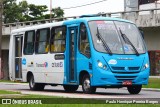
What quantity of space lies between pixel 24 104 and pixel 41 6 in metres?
83.6

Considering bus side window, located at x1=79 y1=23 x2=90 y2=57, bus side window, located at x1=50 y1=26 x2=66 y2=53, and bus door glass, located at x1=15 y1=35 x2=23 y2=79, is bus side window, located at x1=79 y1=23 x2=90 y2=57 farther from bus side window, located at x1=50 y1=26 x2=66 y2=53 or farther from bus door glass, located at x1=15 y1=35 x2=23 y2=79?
bus door glass, located at x1=15 y1=35 x2=23 y2=79

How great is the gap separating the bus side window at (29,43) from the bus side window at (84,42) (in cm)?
480

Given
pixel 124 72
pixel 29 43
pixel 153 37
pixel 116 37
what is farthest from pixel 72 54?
pixel 153 37

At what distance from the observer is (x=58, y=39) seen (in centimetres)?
2369

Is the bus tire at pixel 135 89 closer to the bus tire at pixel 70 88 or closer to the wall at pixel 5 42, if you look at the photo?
the bus tire at pixel 70 88

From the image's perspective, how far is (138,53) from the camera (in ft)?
70.3

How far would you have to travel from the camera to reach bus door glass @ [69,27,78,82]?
2238 cm

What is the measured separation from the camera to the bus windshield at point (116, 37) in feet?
69.2

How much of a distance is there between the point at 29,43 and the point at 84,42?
5.57 metres

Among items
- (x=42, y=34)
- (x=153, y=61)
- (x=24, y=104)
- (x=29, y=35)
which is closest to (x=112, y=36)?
(x=42, y=34)

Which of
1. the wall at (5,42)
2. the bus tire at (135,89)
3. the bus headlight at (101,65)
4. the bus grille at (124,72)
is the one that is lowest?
the wall at (5,42)

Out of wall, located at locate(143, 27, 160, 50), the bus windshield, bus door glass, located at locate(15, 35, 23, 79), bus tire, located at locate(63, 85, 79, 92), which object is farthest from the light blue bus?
wall, located at locate(143, 27, 160, 50)

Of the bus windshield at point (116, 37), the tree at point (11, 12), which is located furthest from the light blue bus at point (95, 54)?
the tree at point (11, 12)

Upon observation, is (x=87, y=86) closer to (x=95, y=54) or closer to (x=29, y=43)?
(x=95, y=54)
